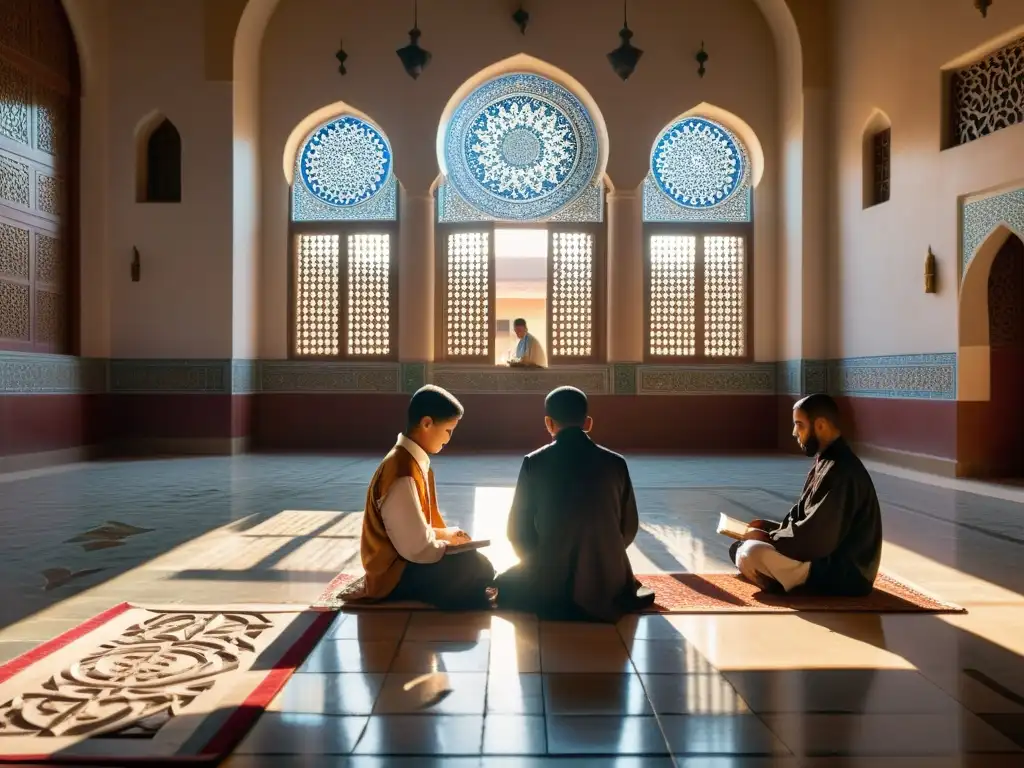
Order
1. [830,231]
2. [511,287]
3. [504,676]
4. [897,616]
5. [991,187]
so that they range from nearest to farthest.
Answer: [504,676] < [897,616] < [991,187] < [830,231] < [511,287]

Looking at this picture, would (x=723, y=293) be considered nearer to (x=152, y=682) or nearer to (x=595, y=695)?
(x=595, y=695)

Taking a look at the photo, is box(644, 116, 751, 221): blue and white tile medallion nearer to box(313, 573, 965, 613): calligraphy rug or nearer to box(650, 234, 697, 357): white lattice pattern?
box(650, 234, 697, 357): white lattice pattern

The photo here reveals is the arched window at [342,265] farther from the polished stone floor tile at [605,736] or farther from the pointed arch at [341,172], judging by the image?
the polished stone floor tile at [605,736]

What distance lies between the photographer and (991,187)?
6574 mm

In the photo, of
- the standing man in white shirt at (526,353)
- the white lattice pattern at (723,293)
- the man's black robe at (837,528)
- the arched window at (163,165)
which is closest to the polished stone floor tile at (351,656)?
the man's black robe at (837,528)

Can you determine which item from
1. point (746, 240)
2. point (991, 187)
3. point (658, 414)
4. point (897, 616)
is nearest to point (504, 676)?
point (897, 616)

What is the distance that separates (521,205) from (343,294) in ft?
7.71

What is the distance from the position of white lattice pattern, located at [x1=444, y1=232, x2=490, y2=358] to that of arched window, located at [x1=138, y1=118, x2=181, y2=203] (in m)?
3.16

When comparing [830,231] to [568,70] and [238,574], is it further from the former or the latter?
[238,574]

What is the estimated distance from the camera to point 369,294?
32.8ft

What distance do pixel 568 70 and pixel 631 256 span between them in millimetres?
2236

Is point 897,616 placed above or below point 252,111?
below

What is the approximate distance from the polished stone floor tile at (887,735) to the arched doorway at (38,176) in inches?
308

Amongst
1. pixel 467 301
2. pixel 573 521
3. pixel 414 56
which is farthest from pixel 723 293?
pixel 573 521
